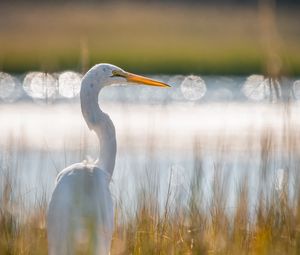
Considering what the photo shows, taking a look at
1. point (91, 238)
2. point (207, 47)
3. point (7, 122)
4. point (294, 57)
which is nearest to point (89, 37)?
point (207, 47)

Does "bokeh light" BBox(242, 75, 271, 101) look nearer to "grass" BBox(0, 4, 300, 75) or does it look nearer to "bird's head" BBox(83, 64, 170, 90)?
"grass" BBox(0, 4, 300, 75)

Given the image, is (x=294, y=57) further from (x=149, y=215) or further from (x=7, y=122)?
(x=149, y=215)

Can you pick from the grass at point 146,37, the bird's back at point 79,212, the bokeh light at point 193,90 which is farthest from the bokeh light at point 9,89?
the bird's back at point 79,212

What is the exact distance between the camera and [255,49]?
78.8ft

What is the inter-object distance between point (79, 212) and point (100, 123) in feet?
2.55

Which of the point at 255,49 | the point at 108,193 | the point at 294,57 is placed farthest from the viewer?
the point at 255,49

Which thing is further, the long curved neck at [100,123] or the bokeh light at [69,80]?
the bokeh light at [69,80]

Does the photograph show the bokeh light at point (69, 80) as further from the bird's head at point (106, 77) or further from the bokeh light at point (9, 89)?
the bokeh light at point (9, 89)

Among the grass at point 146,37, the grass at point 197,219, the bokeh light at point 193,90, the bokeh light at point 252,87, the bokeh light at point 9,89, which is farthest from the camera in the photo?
the grass at point 146,37

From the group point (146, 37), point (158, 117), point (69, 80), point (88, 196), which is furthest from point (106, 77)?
point (146, 37)

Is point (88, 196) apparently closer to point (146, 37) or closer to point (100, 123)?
point (100, 123)

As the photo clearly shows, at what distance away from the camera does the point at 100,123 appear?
5.35 m

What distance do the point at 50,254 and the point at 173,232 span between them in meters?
0.87

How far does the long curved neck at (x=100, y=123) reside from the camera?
525 centimetres
